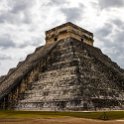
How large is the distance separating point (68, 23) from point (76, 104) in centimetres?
1295

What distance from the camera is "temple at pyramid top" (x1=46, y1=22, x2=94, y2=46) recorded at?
104 ft

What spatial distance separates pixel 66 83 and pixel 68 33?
931 cm

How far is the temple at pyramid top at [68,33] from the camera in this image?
31.7 meters

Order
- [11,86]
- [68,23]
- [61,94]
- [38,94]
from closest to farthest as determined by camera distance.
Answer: [61,94] → [38,94] → [11,86] → [68,23]

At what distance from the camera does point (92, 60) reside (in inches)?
1117

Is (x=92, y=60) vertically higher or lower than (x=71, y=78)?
higher

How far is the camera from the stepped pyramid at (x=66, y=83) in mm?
22344

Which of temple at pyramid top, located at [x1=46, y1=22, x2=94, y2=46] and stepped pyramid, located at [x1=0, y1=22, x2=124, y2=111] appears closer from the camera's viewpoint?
stepped pyramid, located at [x1=0, y1=22, x2=124, y2=111]

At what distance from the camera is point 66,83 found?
23797 millimetres

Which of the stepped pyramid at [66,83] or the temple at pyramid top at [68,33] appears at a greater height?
the temple at pyramid top at [68,33]

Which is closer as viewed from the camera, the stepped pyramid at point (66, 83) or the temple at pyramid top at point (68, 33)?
the stepped pyramid at point (66, 83)

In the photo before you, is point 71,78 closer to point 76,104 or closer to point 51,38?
point 76,104

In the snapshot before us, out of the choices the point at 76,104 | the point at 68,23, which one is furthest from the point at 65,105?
the point at 68,23

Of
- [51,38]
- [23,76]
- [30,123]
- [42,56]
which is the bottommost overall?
[30,123]
